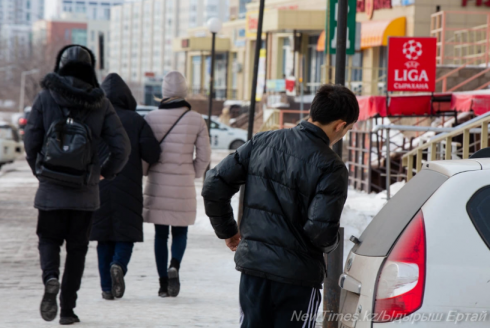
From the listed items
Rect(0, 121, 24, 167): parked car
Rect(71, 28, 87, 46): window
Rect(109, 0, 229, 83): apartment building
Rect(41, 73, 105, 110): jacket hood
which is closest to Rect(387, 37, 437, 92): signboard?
Rect(41, 73, 105, 110): jacket hood

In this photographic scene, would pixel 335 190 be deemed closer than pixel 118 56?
Yes

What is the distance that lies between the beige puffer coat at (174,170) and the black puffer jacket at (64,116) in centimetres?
116

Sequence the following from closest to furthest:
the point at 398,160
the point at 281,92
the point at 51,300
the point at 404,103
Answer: the point at 51,300 < the point at 404,103 < the point at 398,160 < the point at 281,92

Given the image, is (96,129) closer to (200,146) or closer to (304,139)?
(200,146)

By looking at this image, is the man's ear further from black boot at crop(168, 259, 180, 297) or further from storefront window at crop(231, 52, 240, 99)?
storefront window at crop(231, 52, 240, 99)

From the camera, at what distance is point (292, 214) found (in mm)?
3584

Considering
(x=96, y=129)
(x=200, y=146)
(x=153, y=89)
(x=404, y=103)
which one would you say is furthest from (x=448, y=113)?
(x=153, y=89)

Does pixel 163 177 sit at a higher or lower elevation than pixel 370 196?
higher

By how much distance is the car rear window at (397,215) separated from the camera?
3.52 meters

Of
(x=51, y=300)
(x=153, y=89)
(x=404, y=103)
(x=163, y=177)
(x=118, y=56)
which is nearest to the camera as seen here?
(x=51, y=300)

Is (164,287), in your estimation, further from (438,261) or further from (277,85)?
(277,85)

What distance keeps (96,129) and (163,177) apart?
134cm

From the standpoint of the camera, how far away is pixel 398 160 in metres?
17.8

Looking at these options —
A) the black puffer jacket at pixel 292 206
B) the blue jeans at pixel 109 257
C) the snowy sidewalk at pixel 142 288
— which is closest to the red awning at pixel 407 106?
the snowy sidewalk at pixel 142 288
